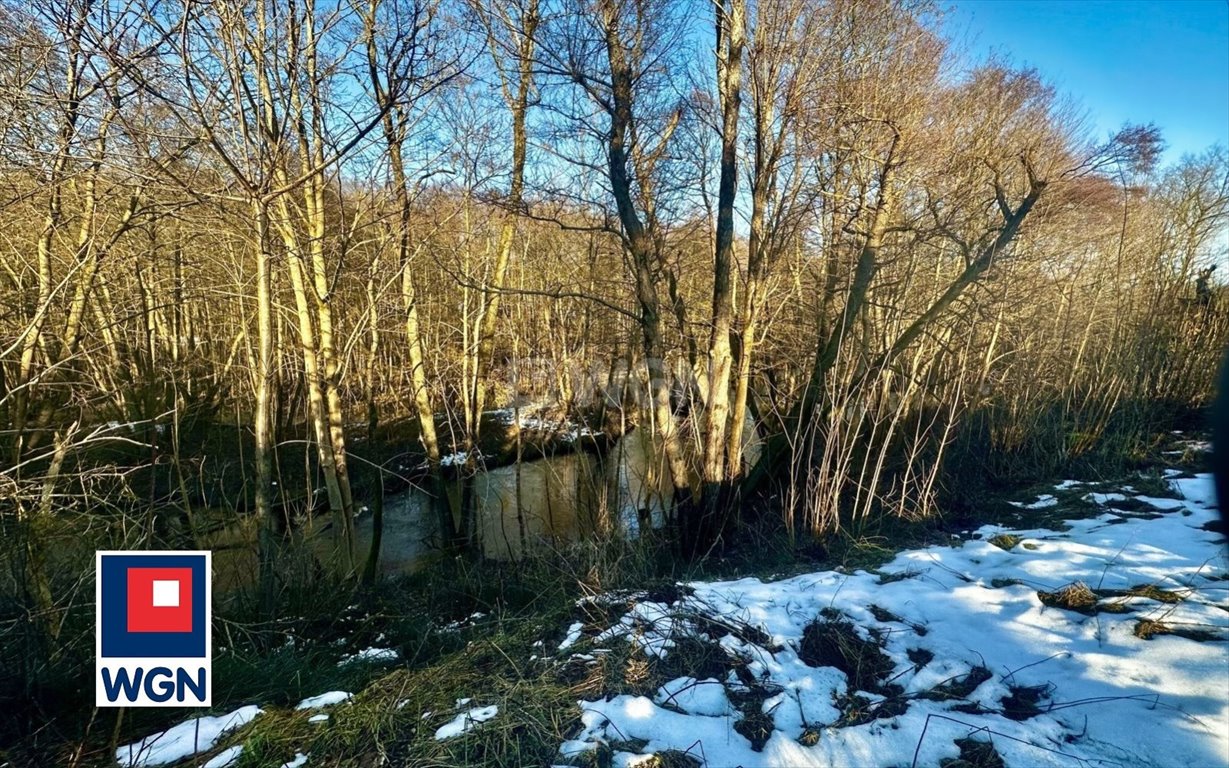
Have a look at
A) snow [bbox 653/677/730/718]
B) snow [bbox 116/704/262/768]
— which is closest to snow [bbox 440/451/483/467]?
snow [bbox 116/704/262/768]

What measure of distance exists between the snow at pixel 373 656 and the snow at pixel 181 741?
4.01 ft

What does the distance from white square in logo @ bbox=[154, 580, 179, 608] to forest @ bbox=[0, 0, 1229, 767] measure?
80 cm

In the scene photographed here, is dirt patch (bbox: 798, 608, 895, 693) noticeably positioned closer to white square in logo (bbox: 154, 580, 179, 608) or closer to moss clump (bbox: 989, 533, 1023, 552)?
moss clump (bbox: 989, 533, 1023, 552)

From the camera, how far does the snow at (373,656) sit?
A: 4.42 metres

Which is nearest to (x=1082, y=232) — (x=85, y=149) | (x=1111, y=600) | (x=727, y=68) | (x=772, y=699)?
(x=727, y=68)

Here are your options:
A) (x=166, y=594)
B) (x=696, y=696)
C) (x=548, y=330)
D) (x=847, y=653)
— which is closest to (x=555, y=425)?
(x=548, y=330)

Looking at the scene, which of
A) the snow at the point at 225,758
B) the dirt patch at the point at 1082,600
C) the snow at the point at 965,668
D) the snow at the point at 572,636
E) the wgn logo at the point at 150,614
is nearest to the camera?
the wgn logo at the point at 150,614

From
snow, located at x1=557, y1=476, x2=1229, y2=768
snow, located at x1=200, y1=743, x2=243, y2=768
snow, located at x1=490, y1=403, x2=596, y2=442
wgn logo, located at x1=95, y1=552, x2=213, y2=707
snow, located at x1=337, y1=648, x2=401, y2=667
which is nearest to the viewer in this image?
wgn logo, located at x1=95, y1=552, x2=213, y2=707

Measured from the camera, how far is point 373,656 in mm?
4645

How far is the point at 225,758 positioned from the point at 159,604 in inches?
32.2

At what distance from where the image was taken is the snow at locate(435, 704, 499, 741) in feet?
9.20

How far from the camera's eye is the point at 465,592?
20.9 ft

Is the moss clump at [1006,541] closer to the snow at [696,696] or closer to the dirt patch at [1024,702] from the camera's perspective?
the dirt patch at [1024,702]

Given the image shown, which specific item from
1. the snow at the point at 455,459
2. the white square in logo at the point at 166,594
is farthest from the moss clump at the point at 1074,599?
the snow at the point at 455,459
